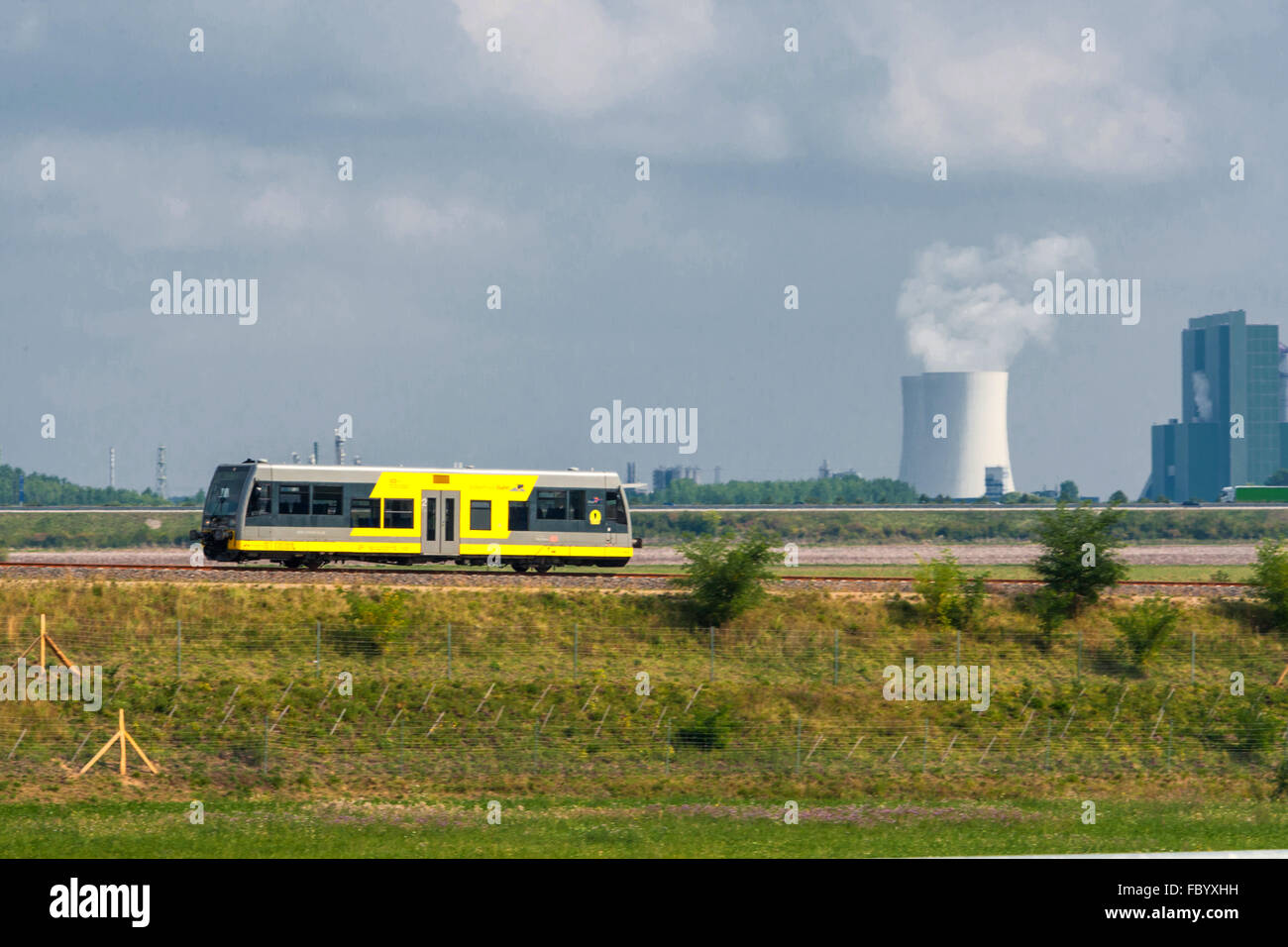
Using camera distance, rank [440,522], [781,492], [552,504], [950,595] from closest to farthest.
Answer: [950,595] < [440,522] < [552,504] < [781,492]

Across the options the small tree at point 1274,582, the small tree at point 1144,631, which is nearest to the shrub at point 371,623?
the small tree at point 1144,631

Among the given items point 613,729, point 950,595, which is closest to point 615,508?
point 950,595

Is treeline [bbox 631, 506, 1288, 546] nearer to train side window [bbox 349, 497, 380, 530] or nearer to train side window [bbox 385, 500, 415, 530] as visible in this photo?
train side window [bbox 385, 500, 415, 530]

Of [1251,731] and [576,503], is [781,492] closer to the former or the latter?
[576,503]

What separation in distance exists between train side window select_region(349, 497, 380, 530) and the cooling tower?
111992 millimetres

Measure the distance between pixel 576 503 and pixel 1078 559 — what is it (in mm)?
15729

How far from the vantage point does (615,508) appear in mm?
44938

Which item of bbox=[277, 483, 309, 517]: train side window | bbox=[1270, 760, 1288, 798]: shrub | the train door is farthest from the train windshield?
bbox=[1270, 760, 1288, 798]: shrub

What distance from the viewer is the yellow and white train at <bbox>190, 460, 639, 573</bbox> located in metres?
42.0

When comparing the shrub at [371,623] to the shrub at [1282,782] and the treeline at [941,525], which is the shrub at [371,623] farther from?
the treeline at [941,525]

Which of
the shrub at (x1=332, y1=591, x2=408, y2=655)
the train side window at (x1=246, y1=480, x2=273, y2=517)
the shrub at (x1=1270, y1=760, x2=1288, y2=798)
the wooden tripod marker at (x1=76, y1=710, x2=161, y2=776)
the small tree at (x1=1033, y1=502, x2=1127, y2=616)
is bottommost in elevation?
the shrub at (x1=1270, y1=760, x2=1288, y2=798)

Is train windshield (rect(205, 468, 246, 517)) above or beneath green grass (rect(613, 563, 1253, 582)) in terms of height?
above
